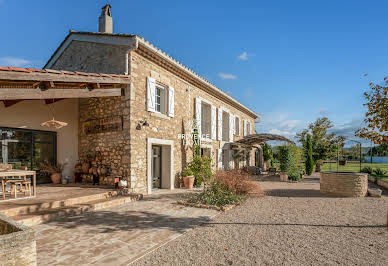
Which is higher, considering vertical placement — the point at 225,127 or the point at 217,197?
the point at 225,127

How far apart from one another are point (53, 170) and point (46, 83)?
401 centimetres

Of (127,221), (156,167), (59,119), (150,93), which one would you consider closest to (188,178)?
(156,167)

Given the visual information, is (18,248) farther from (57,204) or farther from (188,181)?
(188,181)

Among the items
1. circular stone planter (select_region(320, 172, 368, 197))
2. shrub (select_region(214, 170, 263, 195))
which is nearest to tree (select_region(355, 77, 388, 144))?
circular stone planter (select_region(320, 172, 368, 197))

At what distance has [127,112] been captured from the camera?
6.35 m

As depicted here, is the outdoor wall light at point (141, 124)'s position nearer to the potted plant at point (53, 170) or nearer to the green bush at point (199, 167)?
the green bush at point (199, 167)

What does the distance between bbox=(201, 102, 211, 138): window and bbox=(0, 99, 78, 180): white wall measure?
5.39m

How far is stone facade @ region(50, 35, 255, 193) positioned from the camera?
6.36 meters

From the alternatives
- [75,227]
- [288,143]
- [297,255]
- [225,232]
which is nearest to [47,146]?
[75,227]

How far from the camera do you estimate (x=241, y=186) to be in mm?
6668

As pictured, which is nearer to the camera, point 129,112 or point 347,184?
point 129,112

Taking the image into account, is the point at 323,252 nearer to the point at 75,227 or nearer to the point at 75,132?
the point at 75,227

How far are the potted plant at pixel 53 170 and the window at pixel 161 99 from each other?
366 cm

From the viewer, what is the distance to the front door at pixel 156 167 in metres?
7.94
